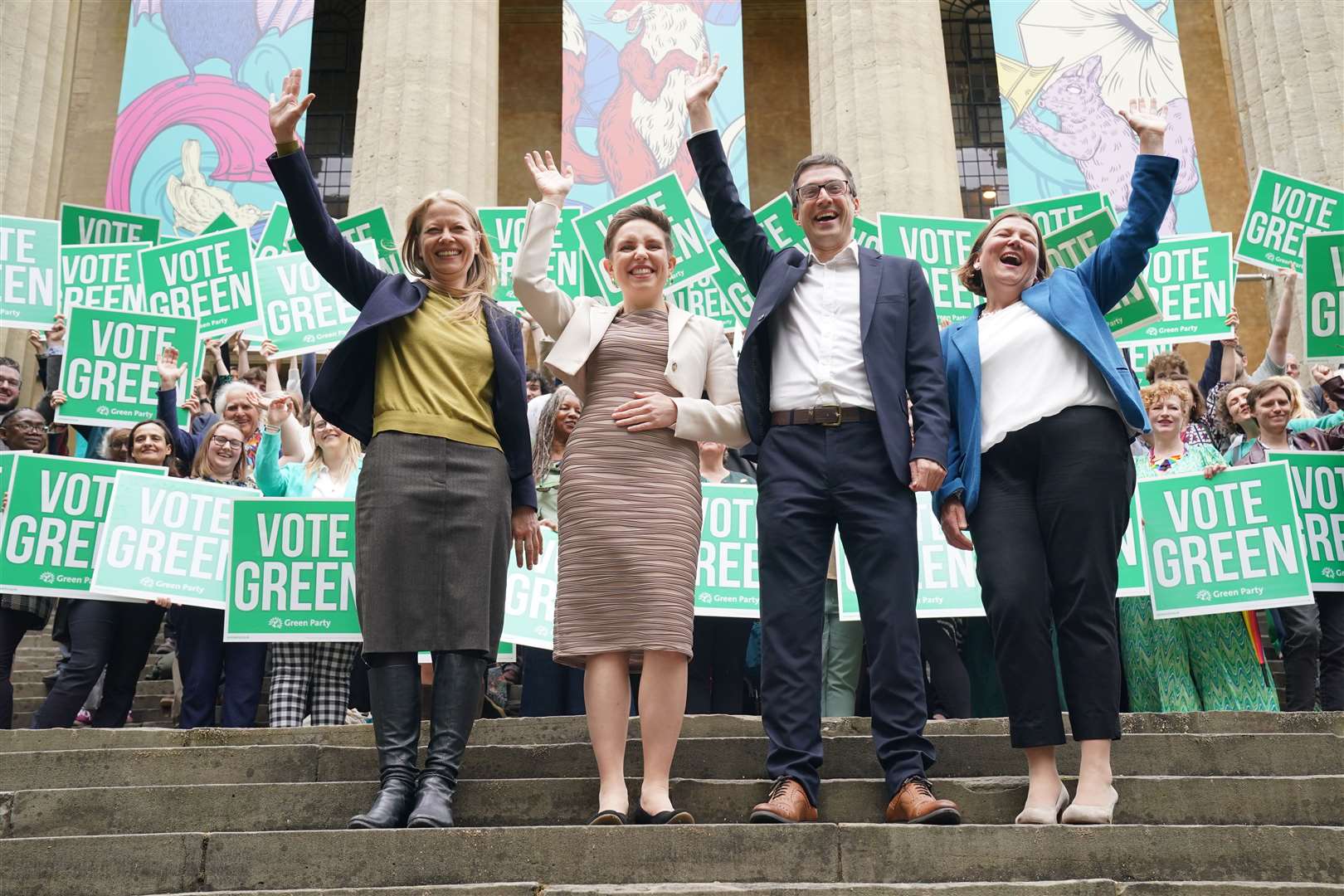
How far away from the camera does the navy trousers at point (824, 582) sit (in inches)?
167

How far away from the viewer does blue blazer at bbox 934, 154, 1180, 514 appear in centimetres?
451

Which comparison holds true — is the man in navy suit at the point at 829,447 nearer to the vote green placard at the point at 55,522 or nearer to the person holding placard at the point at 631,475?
the person holding placard at the point at 631,475

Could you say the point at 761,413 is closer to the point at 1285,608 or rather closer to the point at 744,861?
the point at 744,861

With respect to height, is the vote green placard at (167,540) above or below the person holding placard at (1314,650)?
above

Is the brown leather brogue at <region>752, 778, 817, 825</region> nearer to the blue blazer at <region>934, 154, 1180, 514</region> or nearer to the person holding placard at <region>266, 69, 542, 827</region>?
Answer: the person holding placard at <region>266, 69, 542, 827</region>

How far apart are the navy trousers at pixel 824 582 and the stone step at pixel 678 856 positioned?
339mm

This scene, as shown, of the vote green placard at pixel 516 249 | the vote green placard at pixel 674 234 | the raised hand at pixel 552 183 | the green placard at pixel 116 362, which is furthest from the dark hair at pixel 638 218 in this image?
the vote green placard at pixel 516 249

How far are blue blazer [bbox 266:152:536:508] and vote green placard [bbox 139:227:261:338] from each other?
5452 mm

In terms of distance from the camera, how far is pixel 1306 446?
7.86 metres

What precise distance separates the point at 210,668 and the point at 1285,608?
5281 millimetres

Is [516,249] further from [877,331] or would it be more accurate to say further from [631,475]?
[631,475]

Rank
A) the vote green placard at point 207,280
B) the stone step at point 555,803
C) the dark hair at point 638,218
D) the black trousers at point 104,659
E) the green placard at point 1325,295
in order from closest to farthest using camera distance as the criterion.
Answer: the stone step at point 555,803
the dark hair at point 638,218
the black trousers at point 104,659
the green placard at point 1325,295
the vote green placard at point 207,280

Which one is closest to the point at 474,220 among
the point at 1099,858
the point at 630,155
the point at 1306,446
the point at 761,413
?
the point at 761,413

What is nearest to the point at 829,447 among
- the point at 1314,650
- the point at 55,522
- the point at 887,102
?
the point at 1314,650
